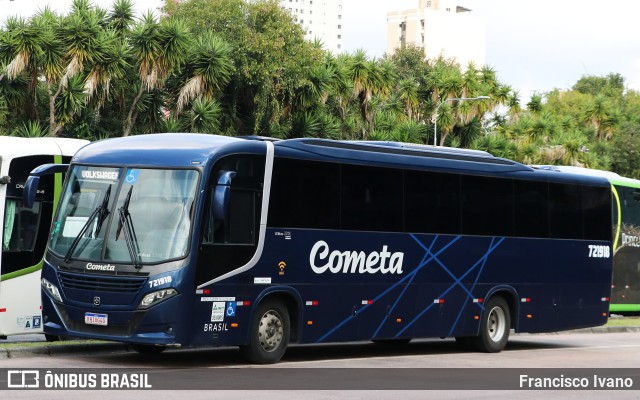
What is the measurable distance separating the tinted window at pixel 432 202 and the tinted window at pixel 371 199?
11.7 inches

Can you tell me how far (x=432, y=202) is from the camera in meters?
19.8

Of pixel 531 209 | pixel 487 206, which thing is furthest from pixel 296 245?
pixel 531 209

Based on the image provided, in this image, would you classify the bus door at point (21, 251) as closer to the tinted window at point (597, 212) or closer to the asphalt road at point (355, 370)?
the asphalt road at point (355, 370)

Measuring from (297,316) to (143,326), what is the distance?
9.07 feet

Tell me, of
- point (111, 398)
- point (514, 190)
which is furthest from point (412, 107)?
point (111, 398)

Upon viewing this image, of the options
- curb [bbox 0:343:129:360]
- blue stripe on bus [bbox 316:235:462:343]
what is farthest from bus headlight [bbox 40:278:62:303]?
blue stripe on bus [bbox 316:235:462:343]

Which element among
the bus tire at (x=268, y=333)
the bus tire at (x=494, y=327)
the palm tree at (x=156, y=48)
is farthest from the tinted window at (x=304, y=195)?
the palm tree at (x=156, y=48)

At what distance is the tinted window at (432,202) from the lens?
19359 millimetres

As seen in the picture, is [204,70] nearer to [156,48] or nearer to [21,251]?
[156,48]

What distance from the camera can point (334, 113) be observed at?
155 feet

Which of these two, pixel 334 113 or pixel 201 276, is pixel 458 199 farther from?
pixel 334 113

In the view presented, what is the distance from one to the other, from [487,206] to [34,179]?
8446 millimetres

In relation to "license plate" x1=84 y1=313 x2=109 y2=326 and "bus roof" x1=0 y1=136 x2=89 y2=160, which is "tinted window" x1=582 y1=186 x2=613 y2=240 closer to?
"bus roof" x1=0 y1=136 x2=89 y2=160

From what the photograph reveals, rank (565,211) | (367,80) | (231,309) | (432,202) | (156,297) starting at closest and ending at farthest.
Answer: (156,297)
(231,309)
(432,202)
(565,211)
(367,80)
